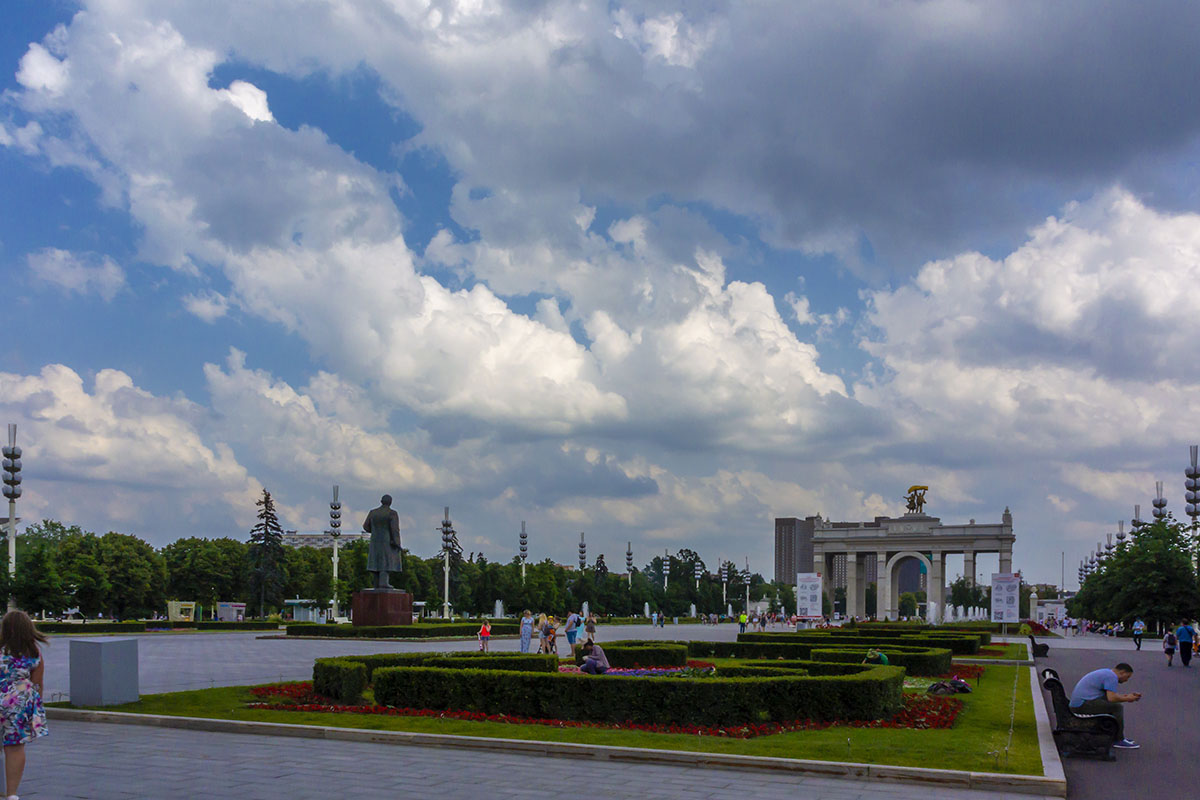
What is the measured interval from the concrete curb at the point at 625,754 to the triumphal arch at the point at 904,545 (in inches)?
3252

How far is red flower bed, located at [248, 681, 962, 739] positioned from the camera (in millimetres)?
13953

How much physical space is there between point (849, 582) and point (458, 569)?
39.1 metres

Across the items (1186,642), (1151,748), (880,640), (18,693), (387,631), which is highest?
(18,693)

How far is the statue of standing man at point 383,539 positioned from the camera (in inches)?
1471

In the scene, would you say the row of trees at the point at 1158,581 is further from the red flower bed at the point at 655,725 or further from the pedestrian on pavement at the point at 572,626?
the red flower bed at the point at 655,725

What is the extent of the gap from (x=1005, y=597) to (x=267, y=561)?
5407cm

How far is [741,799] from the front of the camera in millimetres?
9656

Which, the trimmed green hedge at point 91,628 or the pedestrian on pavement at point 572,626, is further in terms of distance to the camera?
the trimmed green hedge at point 91,628

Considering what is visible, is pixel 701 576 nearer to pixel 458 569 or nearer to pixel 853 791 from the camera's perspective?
pixel 458 569

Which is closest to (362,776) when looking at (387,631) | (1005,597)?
(387,631)

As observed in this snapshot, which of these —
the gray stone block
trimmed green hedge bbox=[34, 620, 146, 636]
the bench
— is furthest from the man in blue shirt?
trimmed green hedge bbox=[34, 620, 146, 636]

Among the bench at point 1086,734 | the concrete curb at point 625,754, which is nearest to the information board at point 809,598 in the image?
the bench at point 1086,734

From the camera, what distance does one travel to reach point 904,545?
3920 inches

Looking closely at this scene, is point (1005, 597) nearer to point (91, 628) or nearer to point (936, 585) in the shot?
point (936, 585)
